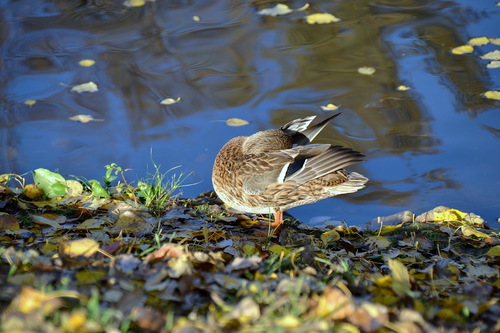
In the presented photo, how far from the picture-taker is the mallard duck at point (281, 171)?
3916mm

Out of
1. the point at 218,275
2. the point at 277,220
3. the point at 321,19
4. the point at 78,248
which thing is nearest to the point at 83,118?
the point at 277,220

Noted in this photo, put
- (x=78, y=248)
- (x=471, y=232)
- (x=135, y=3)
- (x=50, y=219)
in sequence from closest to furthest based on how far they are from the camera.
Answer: (x=78, y=248) → (x=50, y=219) → (x=471, y=232) → (x=135, y=3)

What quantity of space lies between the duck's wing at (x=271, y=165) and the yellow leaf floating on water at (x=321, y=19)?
11.2 ft

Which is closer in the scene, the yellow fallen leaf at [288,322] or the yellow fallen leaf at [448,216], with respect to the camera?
the yellow fallen leaf at [288,322]

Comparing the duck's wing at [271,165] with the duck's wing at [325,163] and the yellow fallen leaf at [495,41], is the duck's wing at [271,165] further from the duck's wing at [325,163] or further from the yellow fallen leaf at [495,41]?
the yellow fallen leaf at [495,41]

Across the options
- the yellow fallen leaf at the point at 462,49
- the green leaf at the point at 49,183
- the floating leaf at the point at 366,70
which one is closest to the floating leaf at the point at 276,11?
the floating leaf at the point at 366,70

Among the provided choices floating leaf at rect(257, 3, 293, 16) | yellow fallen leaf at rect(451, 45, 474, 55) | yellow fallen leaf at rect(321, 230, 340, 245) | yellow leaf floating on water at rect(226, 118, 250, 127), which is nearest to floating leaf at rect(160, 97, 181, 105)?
yellow leaf floating on water at rect(226, 118, 250, 127)

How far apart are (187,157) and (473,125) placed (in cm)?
270

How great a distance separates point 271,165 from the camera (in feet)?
13.1

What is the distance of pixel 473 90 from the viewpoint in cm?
582

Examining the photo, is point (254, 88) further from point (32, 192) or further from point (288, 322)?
point (288, 322)

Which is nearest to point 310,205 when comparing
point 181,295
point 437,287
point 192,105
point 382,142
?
point 382,142

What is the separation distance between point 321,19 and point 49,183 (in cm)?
419

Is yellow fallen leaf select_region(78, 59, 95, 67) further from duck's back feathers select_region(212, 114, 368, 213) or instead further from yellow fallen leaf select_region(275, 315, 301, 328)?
yellow fallen leaf select_region(275, 315, 301, 328)
